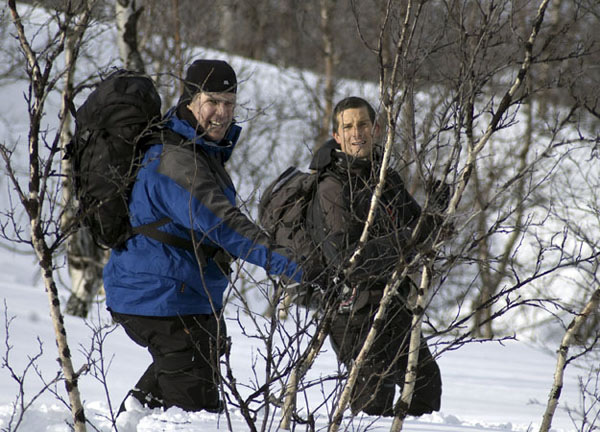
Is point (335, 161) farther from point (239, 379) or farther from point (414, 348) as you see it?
point (239, 379)

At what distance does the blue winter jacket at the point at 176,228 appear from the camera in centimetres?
313

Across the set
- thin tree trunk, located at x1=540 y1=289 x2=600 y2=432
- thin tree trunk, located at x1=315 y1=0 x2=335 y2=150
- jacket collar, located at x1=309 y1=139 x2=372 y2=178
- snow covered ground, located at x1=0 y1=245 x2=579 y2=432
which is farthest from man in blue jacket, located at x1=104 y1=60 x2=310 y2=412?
thin tree trunk, located at x1=315 y1=0 x2=335 y2=150

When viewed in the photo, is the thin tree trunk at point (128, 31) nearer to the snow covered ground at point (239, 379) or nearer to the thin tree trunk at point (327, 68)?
the snow covered ground at point (239, 379)

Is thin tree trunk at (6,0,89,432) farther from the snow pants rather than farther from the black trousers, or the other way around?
the snow pants

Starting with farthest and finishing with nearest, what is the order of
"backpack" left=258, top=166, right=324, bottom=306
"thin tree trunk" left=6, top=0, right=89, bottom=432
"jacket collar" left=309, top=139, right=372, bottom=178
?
"jacket collar" left=309, top=139, right=372, bottom=178 < "backpack" left=258, top=166, right=324, bottom=306 < "thin tree trunk" left=6, top=0, right=89, bottom=432

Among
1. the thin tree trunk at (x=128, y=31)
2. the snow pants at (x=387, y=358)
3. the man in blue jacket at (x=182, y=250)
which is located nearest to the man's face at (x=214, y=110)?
the man in blue jacket at (x=182, y=250)

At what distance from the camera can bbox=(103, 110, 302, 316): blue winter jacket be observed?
313 cm

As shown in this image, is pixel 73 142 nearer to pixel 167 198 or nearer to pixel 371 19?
pixel 167 198

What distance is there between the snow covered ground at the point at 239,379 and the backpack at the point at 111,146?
55cm

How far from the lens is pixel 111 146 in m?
3.22

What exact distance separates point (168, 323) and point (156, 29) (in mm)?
9259

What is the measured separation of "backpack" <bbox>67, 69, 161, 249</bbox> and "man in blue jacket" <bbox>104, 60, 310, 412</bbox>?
0.23 ft

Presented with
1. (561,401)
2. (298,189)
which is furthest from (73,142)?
(561,401)

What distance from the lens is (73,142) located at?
3.28m
